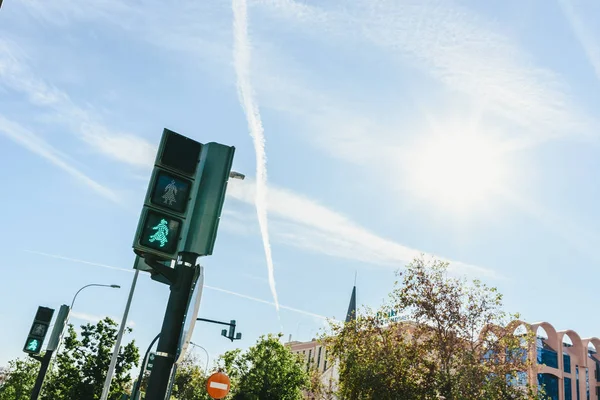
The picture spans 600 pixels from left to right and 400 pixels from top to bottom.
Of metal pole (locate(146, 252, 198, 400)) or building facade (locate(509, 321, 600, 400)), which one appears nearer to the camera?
metal pole (locate(146, 252, 198, 400))

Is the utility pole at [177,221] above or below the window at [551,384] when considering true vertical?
below

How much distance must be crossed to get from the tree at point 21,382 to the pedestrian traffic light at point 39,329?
42840 millimetres

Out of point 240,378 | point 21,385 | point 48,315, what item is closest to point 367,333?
point 48,315

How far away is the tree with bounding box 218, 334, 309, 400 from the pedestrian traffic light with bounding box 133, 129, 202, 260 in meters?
43.9

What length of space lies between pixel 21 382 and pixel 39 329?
46.0 m

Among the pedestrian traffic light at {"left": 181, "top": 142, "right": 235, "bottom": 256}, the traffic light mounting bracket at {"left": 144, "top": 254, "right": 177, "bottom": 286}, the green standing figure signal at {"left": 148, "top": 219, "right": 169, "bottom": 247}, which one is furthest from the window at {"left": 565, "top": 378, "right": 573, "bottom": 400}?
the green standing figure signal at {"left": 148, "top": 219, "right": 169, "bottom": 247}

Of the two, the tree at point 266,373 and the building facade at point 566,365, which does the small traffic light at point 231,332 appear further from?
the building facade at point 566,365

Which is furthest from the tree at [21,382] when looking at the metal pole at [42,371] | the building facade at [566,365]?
the metal pole at [42,371]

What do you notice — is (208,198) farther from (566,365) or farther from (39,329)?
(566,365)

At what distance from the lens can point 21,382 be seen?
51.0 m

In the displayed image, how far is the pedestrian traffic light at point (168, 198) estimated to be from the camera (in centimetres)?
386

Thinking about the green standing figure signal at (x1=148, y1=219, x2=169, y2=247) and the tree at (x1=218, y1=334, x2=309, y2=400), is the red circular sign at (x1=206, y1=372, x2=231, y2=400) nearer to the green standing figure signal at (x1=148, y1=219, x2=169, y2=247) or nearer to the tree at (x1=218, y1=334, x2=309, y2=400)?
the green standing figure signal at (x1=148, y1=219, x2=169, y2=247)

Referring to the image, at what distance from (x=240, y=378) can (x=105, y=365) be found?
14.1 m

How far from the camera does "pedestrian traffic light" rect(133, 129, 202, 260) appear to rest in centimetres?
386
